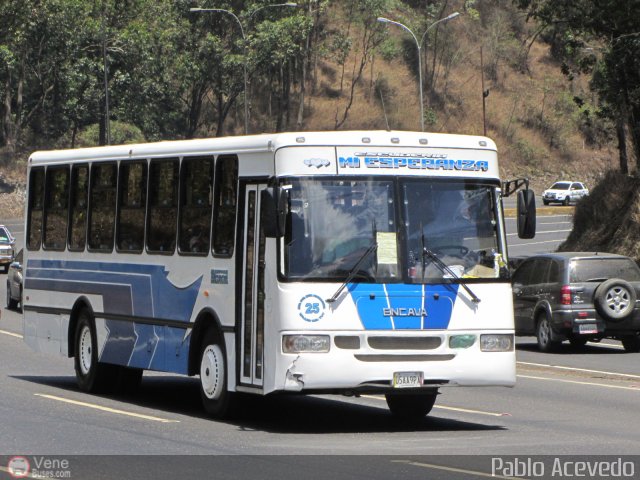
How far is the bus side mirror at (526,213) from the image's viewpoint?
13.7 metres

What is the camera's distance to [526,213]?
13781 millimetres

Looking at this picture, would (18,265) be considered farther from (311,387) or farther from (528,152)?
(528,152)

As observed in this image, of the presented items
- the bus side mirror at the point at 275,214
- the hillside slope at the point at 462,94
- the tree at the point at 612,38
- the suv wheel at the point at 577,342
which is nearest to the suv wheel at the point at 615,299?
the suv wheel at the point at 577,342

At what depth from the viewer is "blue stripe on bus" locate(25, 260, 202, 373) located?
1487 centimetres

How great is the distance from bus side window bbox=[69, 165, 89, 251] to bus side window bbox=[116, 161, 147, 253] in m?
1.11

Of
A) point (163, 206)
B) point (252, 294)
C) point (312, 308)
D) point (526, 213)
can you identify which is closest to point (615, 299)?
point (526, 213)

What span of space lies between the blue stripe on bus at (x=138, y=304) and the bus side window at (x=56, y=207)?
0.44 m

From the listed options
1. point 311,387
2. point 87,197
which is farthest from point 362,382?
point 87,197

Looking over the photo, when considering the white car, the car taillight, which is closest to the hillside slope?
the white car

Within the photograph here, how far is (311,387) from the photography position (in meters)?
12.8

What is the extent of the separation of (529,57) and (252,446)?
92.2 meters
